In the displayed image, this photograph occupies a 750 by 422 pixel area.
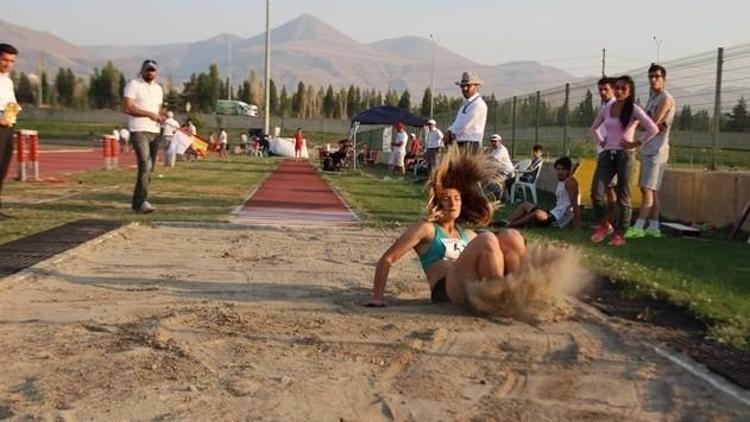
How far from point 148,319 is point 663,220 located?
10307 millimetres

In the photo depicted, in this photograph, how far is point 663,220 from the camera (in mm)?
13648

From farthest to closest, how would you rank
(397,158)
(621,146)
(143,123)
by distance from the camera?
(397,158) < (143,123) < (621,146)

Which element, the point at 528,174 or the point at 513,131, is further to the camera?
the point at 513,131

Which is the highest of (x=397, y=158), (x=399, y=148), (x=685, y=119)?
(x=685, y=119)

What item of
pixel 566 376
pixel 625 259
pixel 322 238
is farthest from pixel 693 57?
pixel 566 376

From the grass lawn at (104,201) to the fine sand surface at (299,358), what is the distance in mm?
3455

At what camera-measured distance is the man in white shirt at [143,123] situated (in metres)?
11.8

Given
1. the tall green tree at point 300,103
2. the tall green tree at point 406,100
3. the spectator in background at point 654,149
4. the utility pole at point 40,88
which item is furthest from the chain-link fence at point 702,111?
the utility pole at point 40,88

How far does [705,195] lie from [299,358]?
10000 millimetres

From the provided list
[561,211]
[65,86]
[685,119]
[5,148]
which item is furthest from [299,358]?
[65,86]

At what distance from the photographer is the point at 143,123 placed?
473 inches

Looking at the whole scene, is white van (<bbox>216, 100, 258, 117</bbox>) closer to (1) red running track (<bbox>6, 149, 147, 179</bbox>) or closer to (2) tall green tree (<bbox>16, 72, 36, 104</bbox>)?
(2) tall green tree (<bbox>16, 72, 36, 104</bbox>)

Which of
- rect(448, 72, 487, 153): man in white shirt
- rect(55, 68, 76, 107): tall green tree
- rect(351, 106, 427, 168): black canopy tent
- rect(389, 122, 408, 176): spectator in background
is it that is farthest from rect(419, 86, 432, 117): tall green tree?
rect(448, 72, 487, 153): man in white shirt

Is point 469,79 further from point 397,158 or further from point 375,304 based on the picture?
point 397,158
